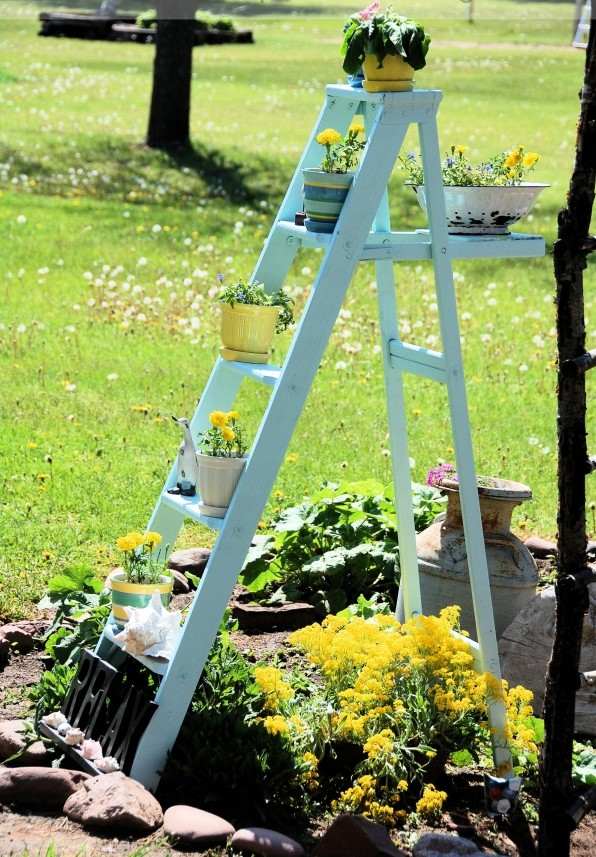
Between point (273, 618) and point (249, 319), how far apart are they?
1.56 metres

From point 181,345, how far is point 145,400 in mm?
1230

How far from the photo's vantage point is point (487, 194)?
13.3 feet

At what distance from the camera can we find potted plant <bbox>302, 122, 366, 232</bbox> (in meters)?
3.83

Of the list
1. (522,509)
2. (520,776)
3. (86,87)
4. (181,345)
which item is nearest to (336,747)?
(520,776)

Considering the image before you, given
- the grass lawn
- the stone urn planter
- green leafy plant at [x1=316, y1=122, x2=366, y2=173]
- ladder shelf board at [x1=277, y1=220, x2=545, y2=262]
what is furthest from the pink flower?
the grass lawn

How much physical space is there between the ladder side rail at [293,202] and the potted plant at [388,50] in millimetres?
203

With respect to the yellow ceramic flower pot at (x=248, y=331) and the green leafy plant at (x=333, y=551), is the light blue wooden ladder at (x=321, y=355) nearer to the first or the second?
the yellow ceramic flower pot at (x=248, y=331)

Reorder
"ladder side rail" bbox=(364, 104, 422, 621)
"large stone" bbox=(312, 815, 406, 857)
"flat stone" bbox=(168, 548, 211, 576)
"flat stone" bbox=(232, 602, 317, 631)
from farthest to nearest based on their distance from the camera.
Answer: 1. "flat stone" bbox=(168, 548, 211, 576)
2. "flat stone" bbox=(232, 602, 317, 631)
3. "ladder side rail" bbox=(364, 104, 422, 621)
4. "large stone" bbox=(312, 815, 406, 857)

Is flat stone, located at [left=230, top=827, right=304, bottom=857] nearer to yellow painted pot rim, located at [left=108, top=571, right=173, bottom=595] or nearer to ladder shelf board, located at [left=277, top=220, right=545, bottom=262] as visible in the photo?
yellow painted pot rim, located at [left=108, top=571, right=173, bottom=595]

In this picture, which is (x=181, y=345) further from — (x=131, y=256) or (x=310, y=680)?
(x=310, y=680)

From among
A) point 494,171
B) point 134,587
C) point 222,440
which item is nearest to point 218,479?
point 222,440

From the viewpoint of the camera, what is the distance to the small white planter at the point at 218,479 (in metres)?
3.92

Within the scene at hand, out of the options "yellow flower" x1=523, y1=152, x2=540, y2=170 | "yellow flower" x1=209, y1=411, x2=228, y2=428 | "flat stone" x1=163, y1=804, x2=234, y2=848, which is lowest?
"flat stone" x1=163, y1=804, x2=234, y2=848

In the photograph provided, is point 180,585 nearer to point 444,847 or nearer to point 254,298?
point 254,298
